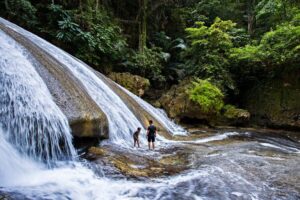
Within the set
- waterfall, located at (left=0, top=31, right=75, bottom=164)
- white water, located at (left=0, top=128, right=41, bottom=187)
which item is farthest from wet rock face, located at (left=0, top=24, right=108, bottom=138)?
white water, located at (left=0, top=128, right=41, bottom=187)

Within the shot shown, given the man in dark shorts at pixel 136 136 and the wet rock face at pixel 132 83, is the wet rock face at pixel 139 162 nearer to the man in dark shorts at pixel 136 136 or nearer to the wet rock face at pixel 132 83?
the man in dark shorts at pixel 136 136

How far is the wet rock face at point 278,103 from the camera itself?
15.5m

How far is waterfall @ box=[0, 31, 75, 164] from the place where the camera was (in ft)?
18.4

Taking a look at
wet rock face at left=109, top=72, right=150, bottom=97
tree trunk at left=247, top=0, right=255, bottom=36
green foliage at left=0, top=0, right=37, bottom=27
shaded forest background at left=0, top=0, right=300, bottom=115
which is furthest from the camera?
tree trunk at left=247, top=0, right=255, bottom=36

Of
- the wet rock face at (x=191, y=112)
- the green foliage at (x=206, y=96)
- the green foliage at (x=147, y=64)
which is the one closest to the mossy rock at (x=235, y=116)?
the wet rock face at (x=191, y=112)

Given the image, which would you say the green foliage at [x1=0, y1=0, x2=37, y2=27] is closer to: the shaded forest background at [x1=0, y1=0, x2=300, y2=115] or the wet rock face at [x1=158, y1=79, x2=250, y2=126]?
the shaded forest background at [x1=0, y1=0, x2=300, y2=115]

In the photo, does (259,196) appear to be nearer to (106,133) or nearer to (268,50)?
(106,133)

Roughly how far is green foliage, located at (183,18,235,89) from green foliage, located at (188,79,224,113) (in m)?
2.06

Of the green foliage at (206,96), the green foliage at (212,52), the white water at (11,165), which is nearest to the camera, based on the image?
the white water at (11,165)

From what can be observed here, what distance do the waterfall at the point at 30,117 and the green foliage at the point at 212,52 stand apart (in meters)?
12.2

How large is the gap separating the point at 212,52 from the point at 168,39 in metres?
4.85

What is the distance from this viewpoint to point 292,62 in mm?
15961

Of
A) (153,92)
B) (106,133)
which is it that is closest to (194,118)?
(153,92)

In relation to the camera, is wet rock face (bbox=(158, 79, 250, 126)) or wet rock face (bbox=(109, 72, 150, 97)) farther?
wet rock face (bbox=(109, 72, 150, 97))
